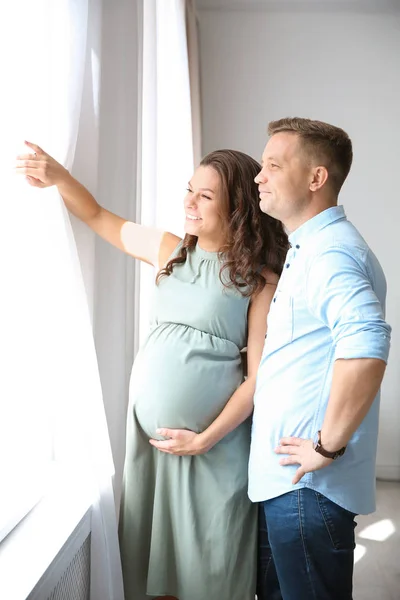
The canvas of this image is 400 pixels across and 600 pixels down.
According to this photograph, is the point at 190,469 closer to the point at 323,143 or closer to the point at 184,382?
the point at 184,382

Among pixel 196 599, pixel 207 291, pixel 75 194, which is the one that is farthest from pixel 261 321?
pixel 196 599

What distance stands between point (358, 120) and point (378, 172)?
36cm

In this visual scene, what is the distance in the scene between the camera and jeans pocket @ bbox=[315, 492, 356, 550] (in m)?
1.29

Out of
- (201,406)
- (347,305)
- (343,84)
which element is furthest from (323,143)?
(343,84)

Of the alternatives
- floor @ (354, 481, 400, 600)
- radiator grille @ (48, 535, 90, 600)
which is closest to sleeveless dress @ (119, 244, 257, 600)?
radiator grille @ (48, 535, 90, 600)

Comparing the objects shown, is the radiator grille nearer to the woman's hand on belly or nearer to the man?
the woman's hand on belly

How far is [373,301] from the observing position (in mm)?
1189

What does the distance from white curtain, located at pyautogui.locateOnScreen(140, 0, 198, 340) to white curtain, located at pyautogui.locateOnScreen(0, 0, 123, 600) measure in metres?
0.54

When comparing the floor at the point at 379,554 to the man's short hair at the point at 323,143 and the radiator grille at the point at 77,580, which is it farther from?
the man's short hair at the point at 323,143

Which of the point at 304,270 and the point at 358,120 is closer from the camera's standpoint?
the point at 304,270

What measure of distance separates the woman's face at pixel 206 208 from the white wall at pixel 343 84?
2698mm

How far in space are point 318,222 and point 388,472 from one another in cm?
320

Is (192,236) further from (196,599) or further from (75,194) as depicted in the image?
(196,599)

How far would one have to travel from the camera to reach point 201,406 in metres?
1.53
